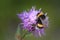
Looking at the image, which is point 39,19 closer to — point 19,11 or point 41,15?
point 41,15

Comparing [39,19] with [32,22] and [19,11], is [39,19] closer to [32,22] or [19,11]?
[32,22]

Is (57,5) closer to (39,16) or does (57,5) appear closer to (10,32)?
(39,16)

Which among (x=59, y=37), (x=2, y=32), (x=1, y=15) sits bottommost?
(x=59, y=37)

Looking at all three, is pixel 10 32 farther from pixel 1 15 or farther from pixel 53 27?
pixel 53 27

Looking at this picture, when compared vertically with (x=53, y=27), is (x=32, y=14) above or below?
above

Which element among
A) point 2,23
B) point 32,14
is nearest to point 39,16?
point 32,14

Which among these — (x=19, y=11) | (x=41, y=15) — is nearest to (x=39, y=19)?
(x=41, y=15)

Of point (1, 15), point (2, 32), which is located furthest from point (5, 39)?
point (1, 15)
